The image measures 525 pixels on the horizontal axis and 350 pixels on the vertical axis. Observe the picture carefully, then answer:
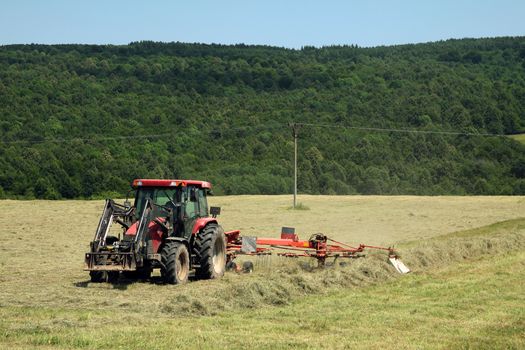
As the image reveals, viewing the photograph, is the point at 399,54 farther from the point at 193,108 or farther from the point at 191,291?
the point at 191,291

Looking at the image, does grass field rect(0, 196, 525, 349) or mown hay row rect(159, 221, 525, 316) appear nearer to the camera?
grass field rect(0, 196, 525, 349)

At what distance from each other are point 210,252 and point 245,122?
6658 centimetres

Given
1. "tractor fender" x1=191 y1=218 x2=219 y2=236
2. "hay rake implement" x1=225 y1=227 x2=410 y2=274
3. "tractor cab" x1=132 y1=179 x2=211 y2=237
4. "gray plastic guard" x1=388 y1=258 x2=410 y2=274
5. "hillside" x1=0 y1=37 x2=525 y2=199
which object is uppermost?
"hillside" x1=0 y1=37 x2=525 y2=199

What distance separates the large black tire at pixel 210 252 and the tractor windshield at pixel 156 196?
3.27ft

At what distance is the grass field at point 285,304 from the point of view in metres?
11.7

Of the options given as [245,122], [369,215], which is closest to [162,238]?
[369,215]

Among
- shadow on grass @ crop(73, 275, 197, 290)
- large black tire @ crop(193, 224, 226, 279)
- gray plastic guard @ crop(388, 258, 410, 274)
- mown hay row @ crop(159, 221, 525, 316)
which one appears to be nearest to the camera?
mown hay row @ crop(159, 221, 525, 316)

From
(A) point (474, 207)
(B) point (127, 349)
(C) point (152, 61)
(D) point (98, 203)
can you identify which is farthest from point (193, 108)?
(B) point (127, 349)

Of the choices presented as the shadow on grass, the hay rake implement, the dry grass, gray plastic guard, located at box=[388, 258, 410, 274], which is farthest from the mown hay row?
the dry grass

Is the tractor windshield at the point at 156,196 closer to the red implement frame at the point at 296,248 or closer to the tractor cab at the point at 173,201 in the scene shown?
the tractor cab at the point at 173,201

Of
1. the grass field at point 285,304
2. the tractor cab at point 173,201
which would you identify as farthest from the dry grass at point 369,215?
the tractor cab at point 173,201

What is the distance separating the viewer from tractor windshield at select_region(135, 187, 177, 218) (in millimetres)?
18516

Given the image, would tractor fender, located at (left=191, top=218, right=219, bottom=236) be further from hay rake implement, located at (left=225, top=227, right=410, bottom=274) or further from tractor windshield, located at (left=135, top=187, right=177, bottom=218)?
hay rake implement, located at (left=225, top=227, right=410, bottom=274)

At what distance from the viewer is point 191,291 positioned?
16.1 m
